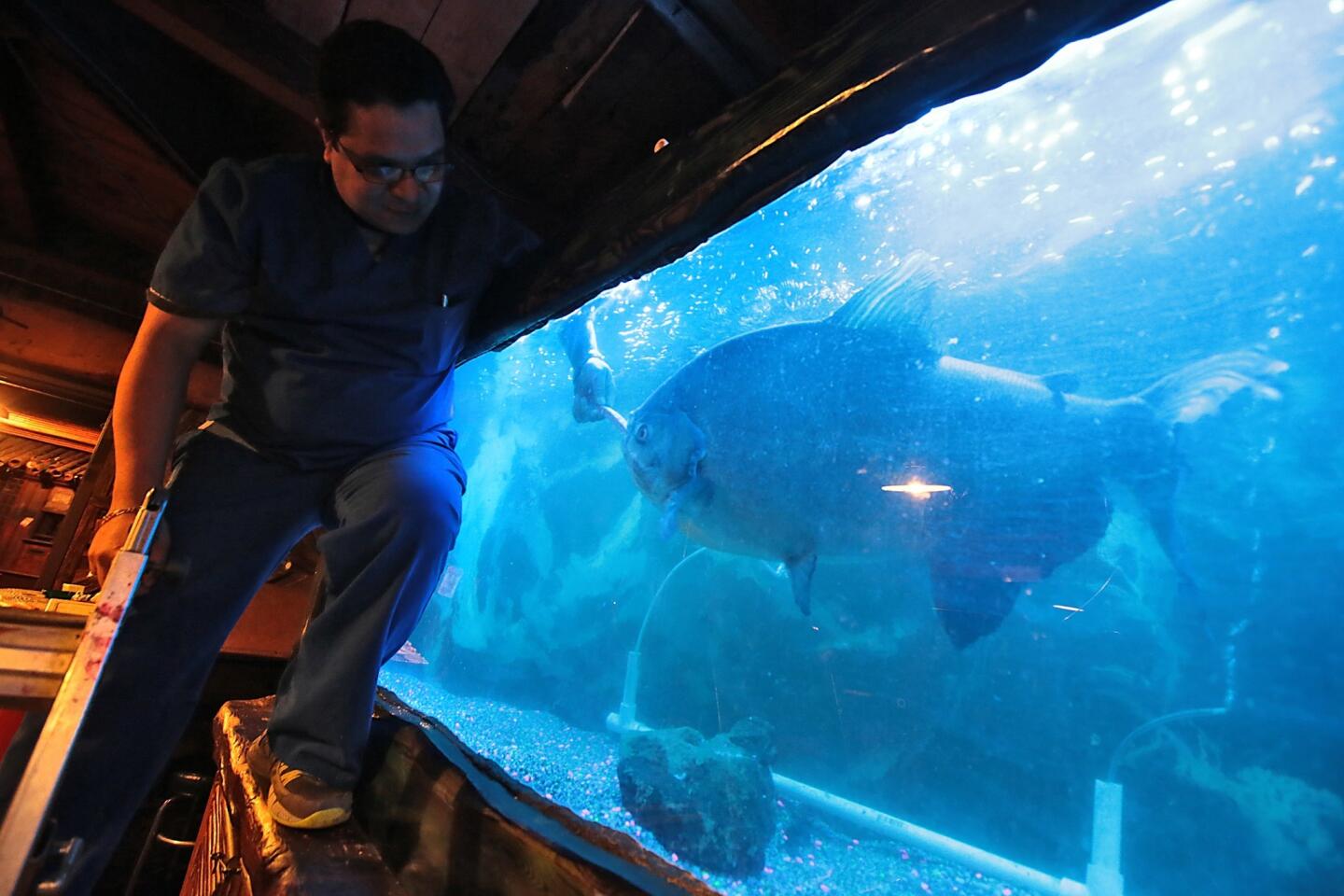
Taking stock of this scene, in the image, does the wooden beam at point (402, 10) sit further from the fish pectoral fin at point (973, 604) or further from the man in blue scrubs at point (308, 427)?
the fish pectoral fin at point (973, 604)

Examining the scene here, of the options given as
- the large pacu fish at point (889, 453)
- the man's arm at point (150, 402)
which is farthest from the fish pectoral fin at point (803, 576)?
the man's arm at point (150, 402)

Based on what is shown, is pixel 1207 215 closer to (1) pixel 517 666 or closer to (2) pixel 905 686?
(2) pixel 905 686

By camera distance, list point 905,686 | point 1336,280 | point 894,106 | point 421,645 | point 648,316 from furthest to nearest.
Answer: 1. point 421,645
2. point 648,316
3. point 905,686
4. point 1336,280
5. point 894,106

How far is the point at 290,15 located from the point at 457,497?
1.96 metres

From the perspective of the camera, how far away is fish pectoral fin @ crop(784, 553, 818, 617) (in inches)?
223

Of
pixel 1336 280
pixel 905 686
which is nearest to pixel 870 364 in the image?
pixel 905 686

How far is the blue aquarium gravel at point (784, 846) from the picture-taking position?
450 centimetres

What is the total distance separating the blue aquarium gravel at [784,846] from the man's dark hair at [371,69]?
3431mm

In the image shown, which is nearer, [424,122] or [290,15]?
[424,122]

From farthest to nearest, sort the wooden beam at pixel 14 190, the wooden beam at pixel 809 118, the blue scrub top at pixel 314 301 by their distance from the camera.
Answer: the wooden beam at pixel 14 190 → the blue scrub top at pixel 314 301 → the wooden beam at pixel 809 118

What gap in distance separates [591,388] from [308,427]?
24.1 feet

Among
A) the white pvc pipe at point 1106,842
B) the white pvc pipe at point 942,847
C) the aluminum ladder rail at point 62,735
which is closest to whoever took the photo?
the aluminum ladder rail at point 62,735

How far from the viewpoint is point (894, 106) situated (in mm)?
1127

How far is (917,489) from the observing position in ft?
19.1
